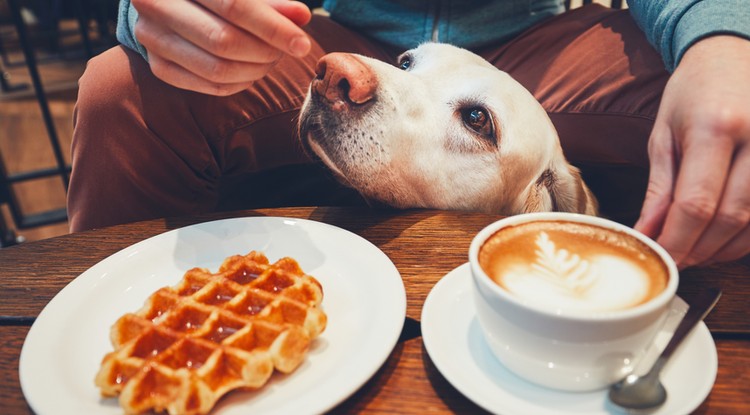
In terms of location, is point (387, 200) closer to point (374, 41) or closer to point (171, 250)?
point (171, 250)

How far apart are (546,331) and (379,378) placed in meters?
0.26

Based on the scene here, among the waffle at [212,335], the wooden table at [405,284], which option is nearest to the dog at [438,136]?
the wooden table at [405,284]

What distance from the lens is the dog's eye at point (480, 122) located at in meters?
1.54

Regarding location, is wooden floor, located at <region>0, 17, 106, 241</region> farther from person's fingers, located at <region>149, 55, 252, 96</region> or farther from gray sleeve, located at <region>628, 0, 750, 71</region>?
gray sleeve, located at <region>628, 0, 750, 71</region>

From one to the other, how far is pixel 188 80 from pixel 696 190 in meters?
1.05

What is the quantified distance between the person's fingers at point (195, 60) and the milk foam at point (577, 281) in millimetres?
709

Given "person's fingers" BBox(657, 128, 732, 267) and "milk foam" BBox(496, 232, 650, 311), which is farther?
"person's fingers" BBox(657, 128, 732, 267)

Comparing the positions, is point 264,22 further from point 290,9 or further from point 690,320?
point 690,320

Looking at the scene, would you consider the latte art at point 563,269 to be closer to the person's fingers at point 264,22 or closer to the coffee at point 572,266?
the coffee at point 572,266

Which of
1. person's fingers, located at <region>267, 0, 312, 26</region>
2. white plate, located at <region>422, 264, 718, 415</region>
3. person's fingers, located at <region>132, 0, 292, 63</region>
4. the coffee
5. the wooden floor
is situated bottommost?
the wooden floor

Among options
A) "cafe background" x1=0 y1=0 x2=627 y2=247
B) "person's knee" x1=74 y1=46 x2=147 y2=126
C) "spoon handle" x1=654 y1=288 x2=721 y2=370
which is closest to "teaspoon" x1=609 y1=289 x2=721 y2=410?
"spoon handle" x1=654 y1=288 x2=721 y2=370

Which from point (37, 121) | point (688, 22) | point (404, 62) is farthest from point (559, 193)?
point (37, 121)

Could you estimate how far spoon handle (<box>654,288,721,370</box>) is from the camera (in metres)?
0.74

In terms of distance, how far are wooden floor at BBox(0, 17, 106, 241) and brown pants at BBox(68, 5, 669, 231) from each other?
2.23m
